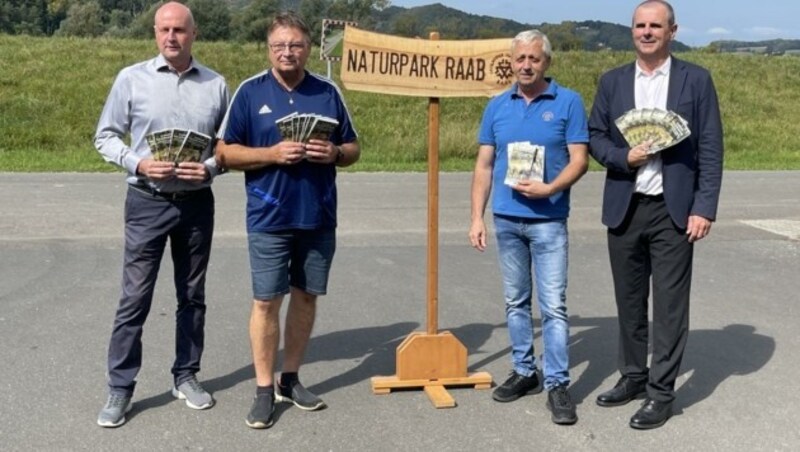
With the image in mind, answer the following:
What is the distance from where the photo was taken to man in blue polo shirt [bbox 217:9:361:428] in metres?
4.37

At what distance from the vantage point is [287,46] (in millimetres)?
4340

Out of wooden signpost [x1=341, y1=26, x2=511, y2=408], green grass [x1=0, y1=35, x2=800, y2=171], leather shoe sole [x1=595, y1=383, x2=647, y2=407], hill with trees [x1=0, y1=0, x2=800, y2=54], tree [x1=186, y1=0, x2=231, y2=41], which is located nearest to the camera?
leather shoe sole [x1=595, y1=383, x2=647, y2=407]

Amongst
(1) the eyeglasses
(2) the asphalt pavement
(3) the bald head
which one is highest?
(3) the bald head

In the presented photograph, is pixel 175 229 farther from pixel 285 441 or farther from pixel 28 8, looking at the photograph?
pixel 28 8

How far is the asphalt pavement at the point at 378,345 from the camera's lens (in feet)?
14.6

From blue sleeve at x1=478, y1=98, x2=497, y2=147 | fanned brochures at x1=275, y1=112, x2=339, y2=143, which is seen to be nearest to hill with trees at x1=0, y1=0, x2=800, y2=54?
blue sleeve at x1=478, y1=98, x2=497, y2=147

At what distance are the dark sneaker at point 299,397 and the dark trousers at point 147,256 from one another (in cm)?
72

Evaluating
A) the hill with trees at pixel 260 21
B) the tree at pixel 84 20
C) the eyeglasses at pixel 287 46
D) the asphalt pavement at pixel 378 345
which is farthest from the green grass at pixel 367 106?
the tree at pixel 84 20

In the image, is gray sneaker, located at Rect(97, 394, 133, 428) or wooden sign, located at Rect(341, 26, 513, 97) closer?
gray sneaker, located at Rect(97, 394, 133, 428)

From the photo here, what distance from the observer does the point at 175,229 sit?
4.63 m

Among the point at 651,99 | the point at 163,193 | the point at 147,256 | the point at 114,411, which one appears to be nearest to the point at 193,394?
the point at 114,411

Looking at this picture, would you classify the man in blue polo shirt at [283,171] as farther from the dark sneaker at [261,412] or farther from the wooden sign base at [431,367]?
the wooden sign base at [431,367]

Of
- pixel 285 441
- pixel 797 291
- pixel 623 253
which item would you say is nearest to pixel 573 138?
pixel 623 253

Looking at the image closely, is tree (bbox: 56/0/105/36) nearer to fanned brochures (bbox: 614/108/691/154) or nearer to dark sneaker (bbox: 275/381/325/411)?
dark sneaker (bbox: 275/381/325/411)
